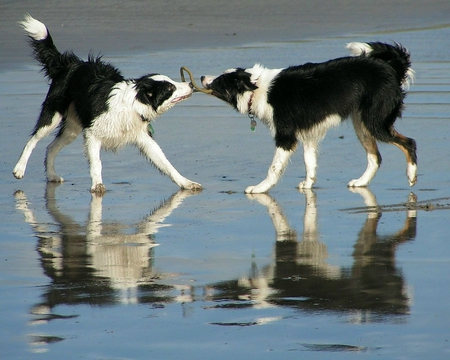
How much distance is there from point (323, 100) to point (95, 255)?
322cm

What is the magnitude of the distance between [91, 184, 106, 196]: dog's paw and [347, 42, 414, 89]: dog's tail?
2794 mm

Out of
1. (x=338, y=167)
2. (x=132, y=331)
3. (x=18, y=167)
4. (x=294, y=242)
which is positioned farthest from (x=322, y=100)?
(x=132, y=331)

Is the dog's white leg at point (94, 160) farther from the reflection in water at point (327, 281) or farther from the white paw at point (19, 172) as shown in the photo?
the reflection in water at point (327, 281)

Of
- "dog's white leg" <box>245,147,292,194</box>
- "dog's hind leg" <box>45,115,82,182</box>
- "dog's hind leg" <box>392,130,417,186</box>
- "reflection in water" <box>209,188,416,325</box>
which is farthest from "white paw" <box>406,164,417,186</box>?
"dog's hind leg" <box>45,115,82,182</box>

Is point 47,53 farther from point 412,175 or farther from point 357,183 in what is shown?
point 412,175

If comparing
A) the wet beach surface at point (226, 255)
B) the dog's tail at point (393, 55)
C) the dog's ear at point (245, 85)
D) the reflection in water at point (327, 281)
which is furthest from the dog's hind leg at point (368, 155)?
the reflection in water at point (327, 281)

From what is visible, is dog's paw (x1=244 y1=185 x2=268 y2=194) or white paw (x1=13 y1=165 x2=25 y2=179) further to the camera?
white paw (x1=13 y1=165 x2=25 y2=179)

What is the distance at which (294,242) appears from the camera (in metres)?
6.02

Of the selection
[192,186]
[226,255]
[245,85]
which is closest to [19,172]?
[192,186]

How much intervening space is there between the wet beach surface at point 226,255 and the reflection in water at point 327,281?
12mm

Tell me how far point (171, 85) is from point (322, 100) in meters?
1.41

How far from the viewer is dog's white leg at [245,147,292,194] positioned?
783cm

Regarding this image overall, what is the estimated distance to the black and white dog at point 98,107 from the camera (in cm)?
809

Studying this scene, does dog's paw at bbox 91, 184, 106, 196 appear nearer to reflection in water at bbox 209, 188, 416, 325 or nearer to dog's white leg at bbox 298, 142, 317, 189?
dog's white leg at bbox 298, 142, 317, 189
